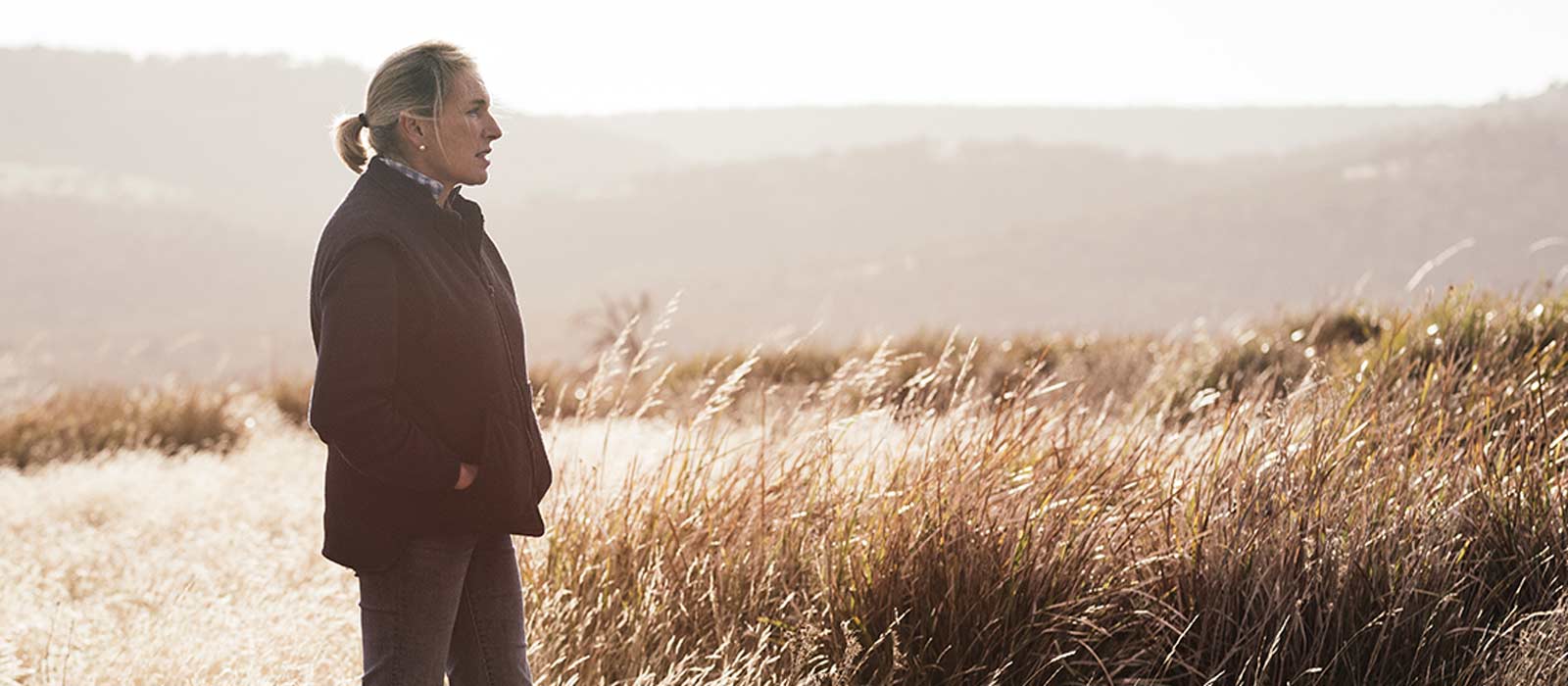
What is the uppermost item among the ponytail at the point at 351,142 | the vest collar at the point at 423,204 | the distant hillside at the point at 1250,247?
the ponytail at the point at 351,142

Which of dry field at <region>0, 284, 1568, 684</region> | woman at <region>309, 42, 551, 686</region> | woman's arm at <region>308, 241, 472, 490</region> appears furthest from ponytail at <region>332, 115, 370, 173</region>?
dry field at <region>0, 284, 1568, 684</region>

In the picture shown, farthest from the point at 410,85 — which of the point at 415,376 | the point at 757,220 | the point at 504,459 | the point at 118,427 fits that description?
the point at 757,220

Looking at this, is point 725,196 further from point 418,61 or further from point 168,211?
point 418,61

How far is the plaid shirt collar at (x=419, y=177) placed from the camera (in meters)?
2.36

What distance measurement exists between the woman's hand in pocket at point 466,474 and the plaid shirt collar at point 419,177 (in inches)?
20.4

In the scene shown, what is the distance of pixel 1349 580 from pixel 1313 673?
0.28 metres

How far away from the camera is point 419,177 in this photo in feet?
7.77

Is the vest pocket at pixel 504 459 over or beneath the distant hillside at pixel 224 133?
over

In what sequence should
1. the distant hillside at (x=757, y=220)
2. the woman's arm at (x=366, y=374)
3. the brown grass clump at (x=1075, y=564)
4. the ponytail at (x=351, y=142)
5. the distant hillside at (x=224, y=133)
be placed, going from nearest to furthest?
the woman's arm at (x=366, y=374)
the ponytail at (x=351, y=142)
the brown grass clump at (x=1075, y=564)
the distant hillside at (x=757, y=220)
the distant hillside at (x=224, y=133)

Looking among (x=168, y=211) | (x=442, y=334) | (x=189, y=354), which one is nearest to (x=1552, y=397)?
(x=442, y=334)

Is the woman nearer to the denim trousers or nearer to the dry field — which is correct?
the denim trousers

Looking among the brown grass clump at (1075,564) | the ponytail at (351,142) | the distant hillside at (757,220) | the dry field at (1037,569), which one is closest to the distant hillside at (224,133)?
the distant hillside at (757,220)

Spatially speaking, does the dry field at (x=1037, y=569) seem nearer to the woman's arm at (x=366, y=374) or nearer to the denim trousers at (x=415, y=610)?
the denim trousers at (x=415, y=610)

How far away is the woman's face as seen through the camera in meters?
2.36
